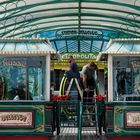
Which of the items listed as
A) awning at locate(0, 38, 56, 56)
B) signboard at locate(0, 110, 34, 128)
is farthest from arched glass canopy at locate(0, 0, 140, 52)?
signboard at locate(0, 110, 34, 128)

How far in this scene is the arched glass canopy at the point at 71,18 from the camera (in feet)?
70.6

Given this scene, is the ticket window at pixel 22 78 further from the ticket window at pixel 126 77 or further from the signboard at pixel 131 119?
the signboard at pixel 131 119

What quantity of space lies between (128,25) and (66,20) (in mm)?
3423

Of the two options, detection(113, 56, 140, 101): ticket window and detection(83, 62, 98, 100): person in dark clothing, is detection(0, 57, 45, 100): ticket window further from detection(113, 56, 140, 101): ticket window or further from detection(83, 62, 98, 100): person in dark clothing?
detection(83, 62, 98, 100): person in dark clothing

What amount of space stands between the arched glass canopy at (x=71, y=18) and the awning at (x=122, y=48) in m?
7.45

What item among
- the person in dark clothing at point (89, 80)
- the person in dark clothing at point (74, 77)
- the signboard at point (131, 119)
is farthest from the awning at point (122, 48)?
the signboard at point (131, 119)

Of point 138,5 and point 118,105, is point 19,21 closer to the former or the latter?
point 138,5

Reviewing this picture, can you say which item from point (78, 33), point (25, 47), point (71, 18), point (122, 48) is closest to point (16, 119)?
point (25, 47)

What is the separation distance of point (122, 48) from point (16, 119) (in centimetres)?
343

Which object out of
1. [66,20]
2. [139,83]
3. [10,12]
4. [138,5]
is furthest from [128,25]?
[139,83]

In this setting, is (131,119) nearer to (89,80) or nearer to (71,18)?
(89,80)

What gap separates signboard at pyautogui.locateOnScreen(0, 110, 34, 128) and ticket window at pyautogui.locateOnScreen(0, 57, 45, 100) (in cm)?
40

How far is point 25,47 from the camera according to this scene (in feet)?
42.6

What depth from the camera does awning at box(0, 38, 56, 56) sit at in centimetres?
1264
